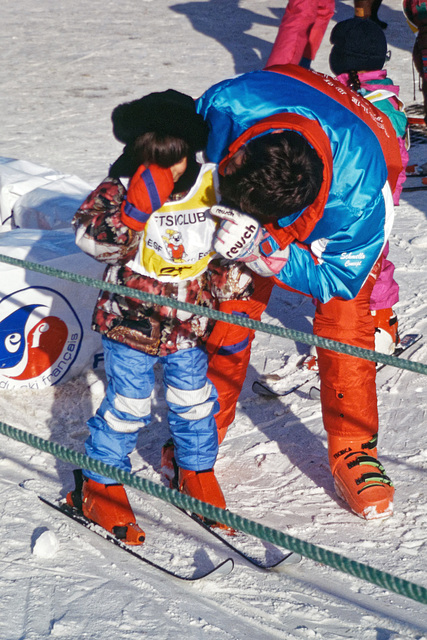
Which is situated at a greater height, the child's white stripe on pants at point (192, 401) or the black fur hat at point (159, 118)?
the black fur hat at point (159, 118)

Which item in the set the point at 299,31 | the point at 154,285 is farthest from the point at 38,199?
the point at 299,31

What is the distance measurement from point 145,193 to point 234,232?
261 millimetres

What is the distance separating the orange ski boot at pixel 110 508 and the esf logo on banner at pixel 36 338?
801mm

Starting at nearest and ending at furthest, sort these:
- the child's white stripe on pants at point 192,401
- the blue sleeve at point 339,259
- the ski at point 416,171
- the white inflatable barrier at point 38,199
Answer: the blue sleeve at point 339,259
the child's white stripe on pants at point 192,401
the white inflatable barrier at point 38,199
the ski at point 416,171

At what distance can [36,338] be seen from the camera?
314 cm

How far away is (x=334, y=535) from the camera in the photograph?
2.46 m

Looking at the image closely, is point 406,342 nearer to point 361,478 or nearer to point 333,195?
point 361,478

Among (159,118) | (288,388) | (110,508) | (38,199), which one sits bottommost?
(288,388)

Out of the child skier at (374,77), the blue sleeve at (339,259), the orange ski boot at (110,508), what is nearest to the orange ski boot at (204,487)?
the orange ski boot at (110,508)

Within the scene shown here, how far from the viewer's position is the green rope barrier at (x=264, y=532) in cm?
139

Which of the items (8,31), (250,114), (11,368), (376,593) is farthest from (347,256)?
(8,31)

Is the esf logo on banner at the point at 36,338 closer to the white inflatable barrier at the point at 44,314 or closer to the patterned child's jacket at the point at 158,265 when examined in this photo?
the white inflatable barrier at the point at 44,314

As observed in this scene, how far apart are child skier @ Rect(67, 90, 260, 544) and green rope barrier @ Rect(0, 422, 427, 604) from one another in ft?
1.60

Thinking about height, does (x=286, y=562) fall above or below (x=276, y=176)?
below
